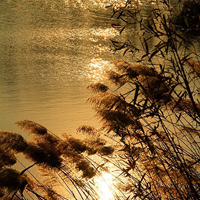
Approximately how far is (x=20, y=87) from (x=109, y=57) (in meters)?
3.10

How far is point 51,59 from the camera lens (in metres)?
8.42

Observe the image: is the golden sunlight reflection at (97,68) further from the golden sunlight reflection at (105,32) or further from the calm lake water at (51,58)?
the golden sunlight reflection at (105,32)

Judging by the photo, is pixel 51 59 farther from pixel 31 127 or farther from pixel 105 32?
pixel 31 127

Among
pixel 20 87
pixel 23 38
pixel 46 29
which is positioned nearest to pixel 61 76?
pixel 20 87

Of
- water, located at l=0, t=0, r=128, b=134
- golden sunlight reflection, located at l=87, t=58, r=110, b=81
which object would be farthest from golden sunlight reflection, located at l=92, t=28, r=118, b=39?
golden sunlight reflection, located at l=87, t=58, r=110, b=81

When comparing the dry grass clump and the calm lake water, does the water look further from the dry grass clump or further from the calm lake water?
the dry grass clump

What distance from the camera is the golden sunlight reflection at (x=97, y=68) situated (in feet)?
23.8

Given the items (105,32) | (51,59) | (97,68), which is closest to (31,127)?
(97,68)

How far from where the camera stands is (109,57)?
8.85 m

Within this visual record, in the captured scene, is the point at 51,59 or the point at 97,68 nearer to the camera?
the point at 97,68

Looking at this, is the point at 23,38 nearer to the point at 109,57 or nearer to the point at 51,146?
the point at 109,57

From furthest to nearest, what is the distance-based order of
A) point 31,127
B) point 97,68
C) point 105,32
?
point 105,32 < point 97,68 < point 31,127

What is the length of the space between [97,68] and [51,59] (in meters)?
1.27

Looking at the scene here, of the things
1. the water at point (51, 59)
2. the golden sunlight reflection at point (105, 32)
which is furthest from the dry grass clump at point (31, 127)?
the golden sunlight reflection at point (105, 32)
